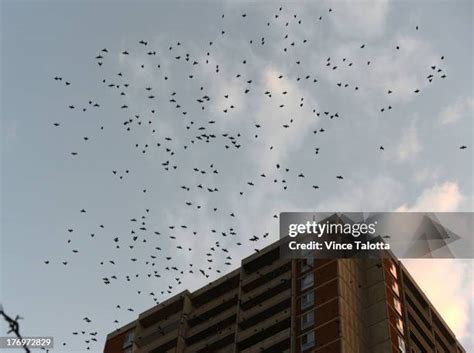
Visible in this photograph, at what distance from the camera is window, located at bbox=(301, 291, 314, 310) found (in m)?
64.3

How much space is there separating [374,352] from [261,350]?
979cm

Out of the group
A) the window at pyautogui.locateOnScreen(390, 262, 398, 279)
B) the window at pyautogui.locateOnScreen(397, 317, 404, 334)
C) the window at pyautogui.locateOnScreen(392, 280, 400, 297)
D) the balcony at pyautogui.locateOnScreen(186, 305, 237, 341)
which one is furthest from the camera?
the balcony at pyautogui.locateOnScreen(186, 305, 237, 341)

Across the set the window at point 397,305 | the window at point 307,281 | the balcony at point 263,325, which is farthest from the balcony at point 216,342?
the window at point 397,305

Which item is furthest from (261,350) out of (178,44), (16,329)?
(16,329)

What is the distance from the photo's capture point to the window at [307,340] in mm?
60469

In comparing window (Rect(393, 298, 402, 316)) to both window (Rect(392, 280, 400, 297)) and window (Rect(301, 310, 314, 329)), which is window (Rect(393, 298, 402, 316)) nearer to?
window (Rect(392, 280, 400, 297))

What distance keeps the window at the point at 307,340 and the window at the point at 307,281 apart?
19.6ft

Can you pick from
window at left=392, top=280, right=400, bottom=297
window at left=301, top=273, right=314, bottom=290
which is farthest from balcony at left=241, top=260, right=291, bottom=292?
window at left=392, top=280, right=400, bottom=297

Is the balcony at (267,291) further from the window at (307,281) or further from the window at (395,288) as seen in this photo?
the window at (395,288)

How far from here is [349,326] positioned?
60656 millimetres

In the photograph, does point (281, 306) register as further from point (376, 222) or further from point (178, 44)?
point (178, 44)

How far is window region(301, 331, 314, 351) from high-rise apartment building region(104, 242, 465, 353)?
0.31 ft

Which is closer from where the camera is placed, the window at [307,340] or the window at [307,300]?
the window at [307,340]

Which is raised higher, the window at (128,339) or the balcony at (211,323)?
the window at (128,339)
